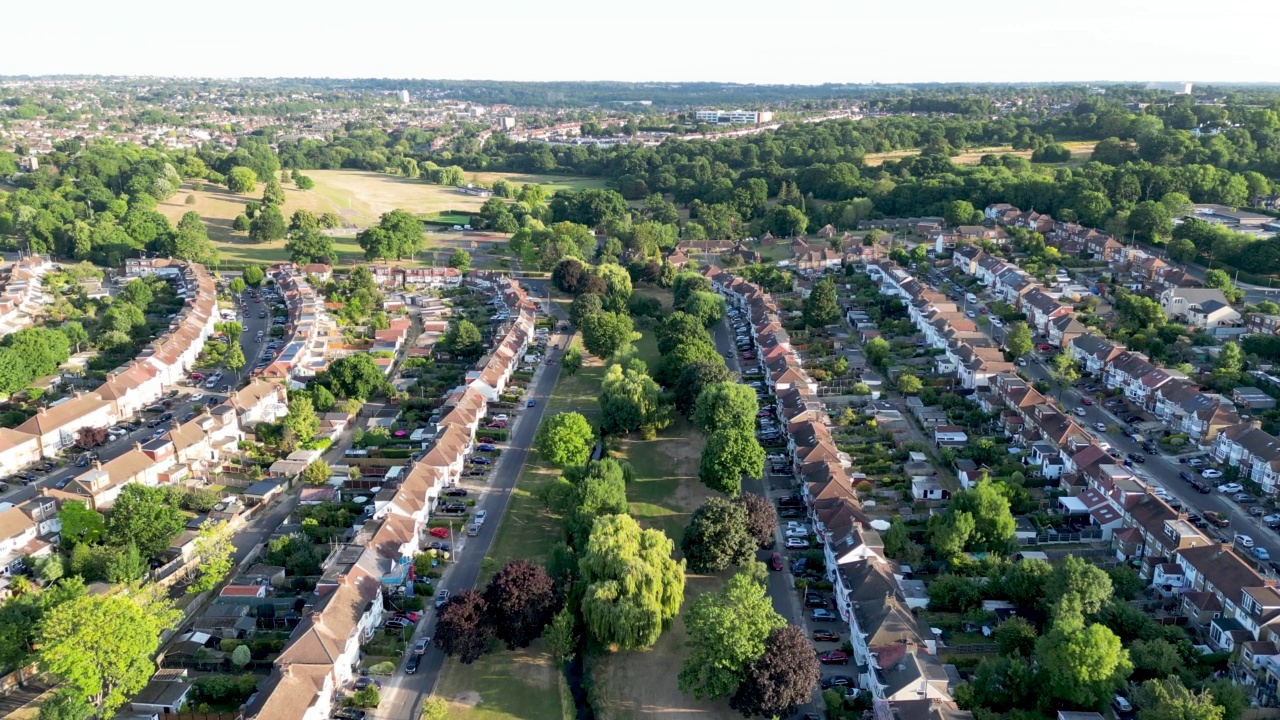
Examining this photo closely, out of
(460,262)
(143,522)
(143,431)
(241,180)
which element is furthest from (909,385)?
(241,180)

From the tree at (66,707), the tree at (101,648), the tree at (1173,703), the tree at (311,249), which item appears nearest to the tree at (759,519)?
the tree at (1173,703)

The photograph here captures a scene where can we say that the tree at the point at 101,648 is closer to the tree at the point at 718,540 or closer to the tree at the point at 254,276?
the tree at the point at 718,540

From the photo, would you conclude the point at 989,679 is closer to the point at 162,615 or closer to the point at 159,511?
the point at 162,615

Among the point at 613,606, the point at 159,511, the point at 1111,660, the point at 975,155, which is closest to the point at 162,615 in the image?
the point at 159,511

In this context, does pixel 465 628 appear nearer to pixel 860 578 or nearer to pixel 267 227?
Result: pixel 860 578

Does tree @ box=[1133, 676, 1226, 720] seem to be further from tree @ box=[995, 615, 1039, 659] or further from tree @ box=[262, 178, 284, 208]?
tree @ box=[262, 178, 284, 208]
